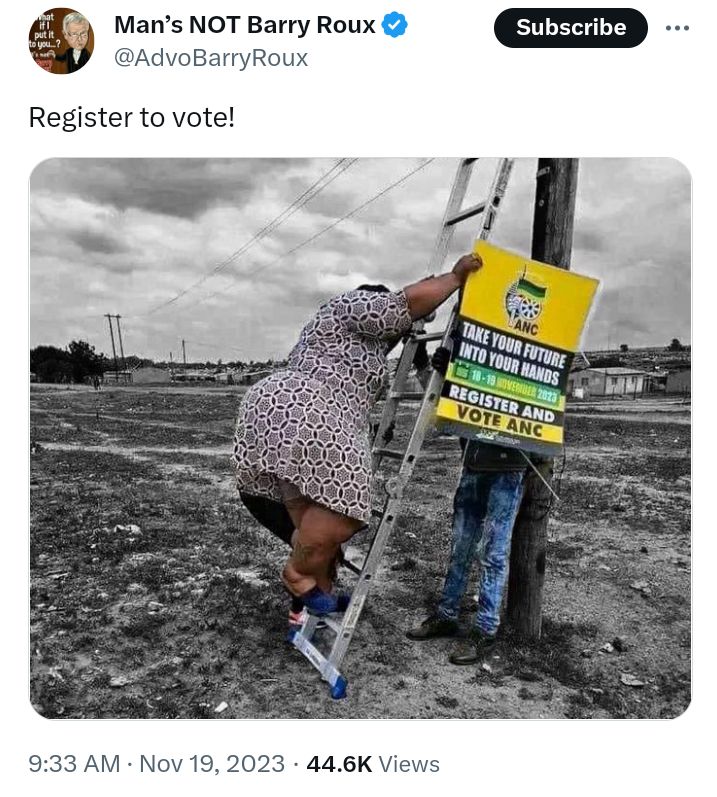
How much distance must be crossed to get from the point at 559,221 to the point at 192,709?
9.09ft

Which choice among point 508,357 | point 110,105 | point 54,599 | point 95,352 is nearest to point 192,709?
point 54,599

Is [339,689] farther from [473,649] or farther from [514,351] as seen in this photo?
[514,351]

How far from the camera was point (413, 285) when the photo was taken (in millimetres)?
2674

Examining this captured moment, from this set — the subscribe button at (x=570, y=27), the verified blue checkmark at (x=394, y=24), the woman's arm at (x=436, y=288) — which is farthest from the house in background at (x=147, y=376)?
the subscribe button at (x=570, y=27)

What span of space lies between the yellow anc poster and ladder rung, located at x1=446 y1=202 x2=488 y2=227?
0.25 metres

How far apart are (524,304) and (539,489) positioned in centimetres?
97

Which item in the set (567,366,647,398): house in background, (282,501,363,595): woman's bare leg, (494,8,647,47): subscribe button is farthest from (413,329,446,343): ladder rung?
(567,366,647,398): house in background

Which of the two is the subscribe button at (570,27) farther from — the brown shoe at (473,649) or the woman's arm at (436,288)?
the brown shoe at (473,649)

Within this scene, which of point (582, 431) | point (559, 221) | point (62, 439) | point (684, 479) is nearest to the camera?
point (559, 221)

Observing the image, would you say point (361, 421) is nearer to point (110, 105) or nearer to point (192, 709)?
point (192, 709)

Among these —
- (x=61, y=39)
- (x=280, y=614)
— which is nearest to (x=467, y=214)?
(x=61, y=39)

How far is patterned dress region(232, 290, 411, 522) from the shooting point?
261cm

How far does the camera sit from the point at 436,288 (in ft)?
8.75

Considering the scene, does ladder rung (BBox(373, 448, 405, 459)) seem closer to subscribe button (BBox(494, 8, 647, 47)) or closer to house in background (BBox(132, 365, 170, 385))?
subscribe button (BBox(494, 8, 647, 47))
